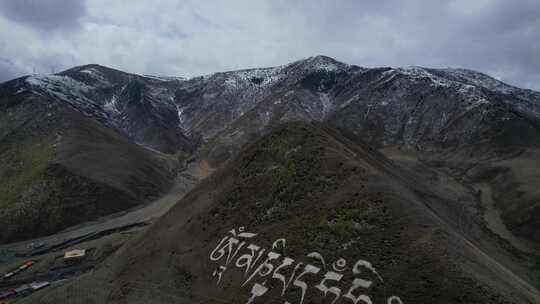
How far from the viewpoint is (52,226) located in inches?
3378

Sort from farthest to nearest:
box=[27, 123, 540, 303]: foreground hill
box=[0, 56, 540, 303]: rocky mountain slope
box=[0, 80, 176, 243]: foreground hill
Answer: box=[0, 80, 176, 243]: foreground hill, box=[0, 56, 540, 303]: rocky mountain slope, box=[27, 123, 540, 303]: foreground hill

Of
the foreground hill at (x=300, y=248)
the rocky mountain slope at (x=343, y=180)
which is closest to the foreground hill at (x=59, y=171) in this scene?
the rocky mountain slope at (x=343, y=180)

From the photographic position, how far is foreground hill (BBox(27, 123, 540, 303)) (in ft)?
99.0

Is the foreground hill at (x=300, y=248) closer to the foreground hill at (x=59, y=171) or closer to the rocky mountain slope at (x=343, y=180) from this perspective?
the rocky mountain slope at (x=343, y=180)

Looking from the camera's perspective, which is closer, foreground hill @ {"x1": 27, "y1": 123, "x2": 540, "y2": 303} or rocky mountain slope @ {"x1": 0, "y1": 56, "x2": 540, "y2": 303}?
foreground hill @ {"x1": 27, "y1": 123, "x2": 540, "y2": 303}

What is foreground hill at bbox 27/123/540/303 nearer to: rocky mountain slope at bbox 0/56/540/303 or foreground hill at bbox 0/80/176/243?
rocky mountain slope at bbox 0/56/540/303

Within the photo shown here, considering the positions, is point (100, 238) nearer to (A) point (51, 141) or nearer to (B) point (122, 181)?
(B) point (122, 181)

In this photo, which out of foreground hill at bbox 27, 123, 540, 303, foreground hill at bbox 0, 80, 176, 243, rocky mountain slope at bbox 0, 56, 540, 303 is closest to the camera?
foreground hill at bbox 27, 123, 540, 303

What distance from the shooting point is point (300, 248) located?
3678 cm

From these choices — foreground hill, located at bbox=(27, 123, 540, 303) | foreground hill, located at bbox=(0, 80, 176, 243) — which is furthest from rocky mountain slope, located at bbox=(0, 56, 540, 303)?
foreground hill, located at bbox=(0, 80, 176, 243)

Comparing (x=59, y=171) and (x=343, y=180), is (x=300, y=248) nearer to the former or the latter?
(x=343, y=180)

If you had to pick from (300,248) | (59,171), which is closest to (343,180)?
(300,248)

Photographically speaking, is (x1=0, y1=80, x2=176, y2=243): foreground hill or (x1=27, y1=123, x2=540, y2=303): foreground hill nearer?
(x1=27, y1=123, x2=540, y2=303): foreground hill

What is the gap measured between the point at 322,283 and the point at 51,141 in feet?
353
